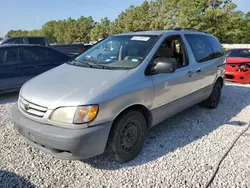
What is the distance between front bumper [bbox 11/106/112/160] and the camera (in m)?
2.27

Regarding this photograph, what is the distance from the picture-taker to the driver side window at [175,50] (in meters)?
3.52

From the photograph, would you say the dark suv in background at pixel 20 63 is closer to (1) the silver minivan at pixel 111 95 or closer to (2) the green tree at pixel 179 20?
(1) the silver minivan at pixel 111 95

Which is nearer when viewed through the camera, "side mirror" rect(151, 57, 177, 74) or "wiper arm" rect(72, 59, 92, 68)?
"side mirror" rect(151, 57, 177, 74)

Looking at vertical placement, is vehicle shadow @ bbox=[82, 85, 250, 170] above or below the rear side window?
below

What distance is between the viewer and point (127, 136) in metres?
2.79

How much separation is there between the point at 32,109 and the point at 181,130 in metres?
2.48

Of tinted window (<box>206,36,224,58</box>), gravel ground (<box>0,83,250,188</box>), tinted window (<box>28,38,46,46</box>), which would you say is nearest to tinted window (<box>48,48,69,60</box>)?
Answer: gravel ground (<box>0,83,250,188</box>)

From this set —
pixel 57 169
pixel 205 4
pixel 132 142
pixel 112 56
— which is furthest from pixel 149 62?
pixel 205 4

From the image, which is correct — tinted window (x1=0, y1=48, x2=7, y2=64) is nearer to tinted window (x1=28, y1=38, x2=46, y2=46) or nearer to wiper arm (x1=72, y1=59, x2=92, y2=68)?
wiper arm (x1=72, y1=59, x2=92, y2=68)

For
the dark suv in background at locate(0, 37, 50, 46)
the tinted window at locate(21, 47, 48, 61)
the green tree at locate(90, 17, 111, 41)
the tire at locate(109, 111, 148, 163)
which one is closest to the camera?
the tire at locate(109, 111, 148, 163)

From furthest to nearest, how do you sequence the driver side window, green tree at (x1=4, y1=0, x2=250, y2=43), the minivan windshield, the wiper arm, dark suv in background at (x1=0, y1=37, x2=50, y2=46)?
green tree at (x1=4, y1=0, x2=250, y2=43), dark suv in background at (x1=0, y1=37, x2=50, y2=46), the driver side window, the wiper arm, the minivan windshield

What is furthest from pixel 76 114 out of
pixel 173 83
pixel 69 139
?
pixel 173 83

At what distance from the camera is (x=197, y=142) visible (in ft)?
11.1

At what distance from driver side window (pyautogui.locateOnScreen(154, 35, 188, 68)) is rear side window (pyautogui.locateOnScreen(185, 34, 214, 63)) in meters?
0.27
